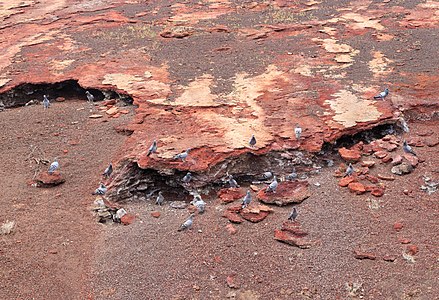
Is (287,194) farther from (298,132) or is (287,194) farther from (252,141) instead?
(298,132)

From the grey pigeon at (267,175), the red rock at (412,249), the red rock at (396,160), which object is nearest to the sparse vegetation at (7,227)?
the grey pigeon at (267,175)

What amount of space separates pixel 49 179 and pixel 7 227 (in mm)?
1066

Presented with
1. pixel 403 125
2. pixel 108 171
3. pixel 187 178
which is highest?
pixel 108 171

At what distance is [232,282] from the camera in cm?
521

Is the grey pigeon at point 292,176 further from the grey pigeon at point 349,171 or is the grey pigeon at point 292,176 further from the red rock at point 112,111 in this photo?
the red rock at point 112,111

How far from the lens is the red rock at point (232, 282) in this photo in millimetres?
5168

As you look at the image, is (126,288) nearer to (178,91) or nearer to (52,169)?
(52,169)

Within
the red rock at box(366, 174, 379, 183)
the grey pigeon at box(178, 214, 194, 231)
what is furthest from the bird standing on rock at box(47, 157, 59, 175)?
the red rock at box(366, 174, 379, 183)

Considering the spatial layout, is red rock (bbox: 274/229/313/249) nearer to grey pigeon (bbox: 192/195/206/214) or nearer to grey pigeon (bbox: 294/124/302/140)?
grey pigeon (bbox: 192/195/206/214)

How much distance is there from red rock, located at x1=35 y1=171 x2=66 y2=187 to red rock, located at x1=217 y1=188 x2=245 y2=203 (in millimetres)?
2322

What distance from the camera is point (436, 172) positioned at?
6598mm

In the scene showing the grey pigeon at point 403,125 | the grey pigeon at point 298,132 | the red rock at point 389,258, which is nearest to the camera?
the red rock at point 389,258

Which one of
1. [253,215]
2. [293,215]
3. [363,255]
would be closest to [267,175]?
[253,215]

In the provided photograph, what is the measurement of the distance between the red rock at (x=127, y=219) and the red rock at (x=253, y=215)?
1.44m
